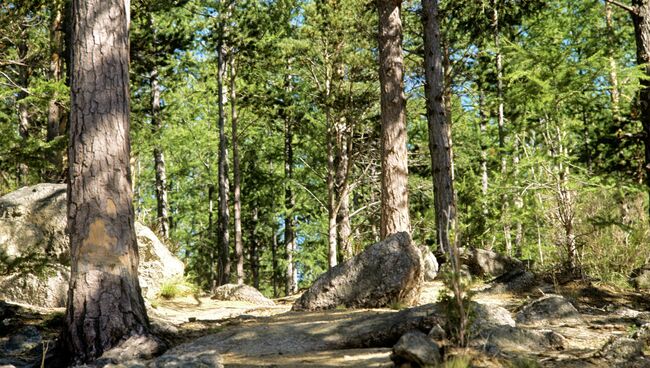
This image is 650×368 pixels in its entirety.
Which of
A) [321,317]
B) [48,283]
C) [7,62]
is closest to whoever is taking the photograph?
[321,317]

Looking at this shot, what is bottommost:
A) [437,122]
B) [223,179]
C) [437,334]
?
[437,334]

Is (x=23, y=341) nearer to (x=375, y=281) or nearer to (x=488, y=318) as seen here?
(x=375, y=281)

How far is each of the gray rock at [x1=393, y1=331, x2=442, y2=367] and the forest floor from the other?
0.52 ft

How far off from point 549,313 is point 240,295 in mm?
7310

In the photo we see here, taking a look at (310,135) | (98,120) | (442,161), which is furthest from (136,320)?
(310,135)

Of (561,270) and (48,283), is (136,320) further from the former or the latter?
(561,270)

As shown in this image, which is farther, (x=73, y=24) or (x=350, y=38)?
(x=350, y=38)

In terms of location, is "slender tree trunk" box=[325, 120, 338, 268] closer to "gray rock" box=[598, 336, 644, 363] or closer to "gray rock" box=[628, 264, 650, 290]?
"gray rock" box=[628, 264, 650, 290]

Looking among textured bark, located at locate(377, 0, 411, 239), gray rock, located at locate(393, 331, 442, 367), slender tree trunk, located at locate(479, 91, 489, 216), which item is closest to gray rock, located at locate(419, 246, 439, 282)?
slender tree trunk, located at locate(479, 91, 489, 216)

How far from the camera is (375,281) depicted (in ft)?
24.1

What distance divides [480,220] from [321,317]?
7.09m

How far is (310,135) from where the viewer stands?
56.3ft

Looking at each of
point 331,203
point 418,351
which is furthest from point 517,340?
point 331,203

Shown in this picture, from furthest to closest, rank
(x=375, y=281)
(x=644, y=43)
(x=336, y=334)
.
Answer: (x=375, y=281), (x=644, y=43), (x=336, y=334)
